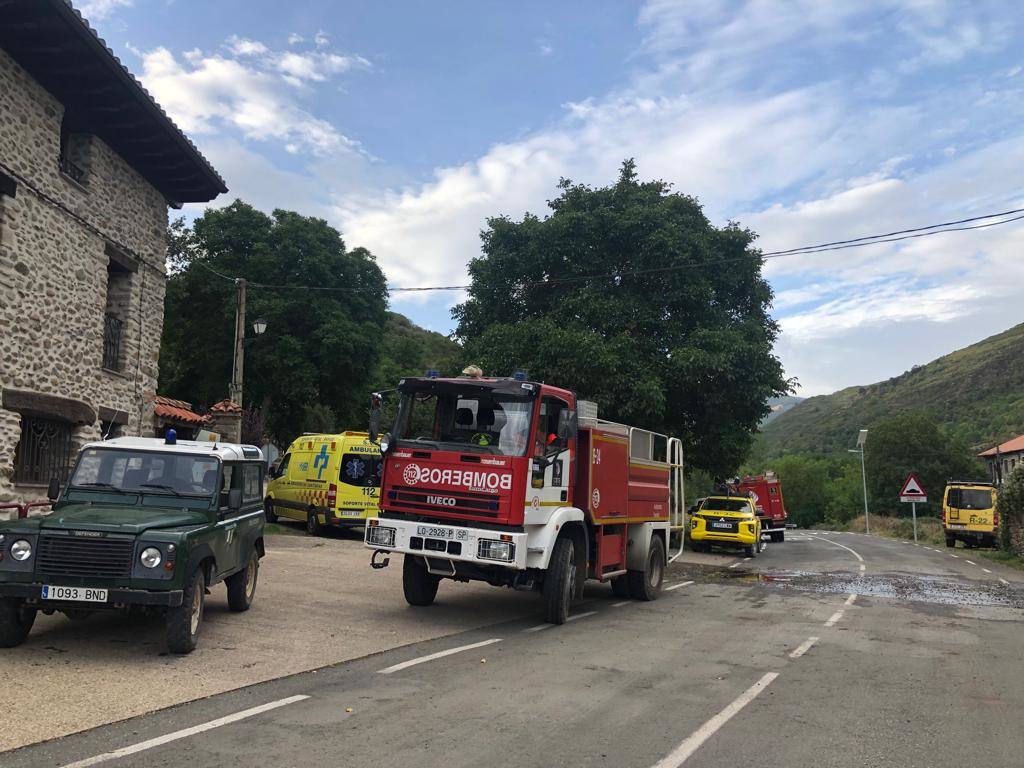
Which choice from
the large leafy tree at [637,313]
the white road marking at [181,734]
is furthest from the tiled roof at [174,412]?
the white road marking at [181,734]

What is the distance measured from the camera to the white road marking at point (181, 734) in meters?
4.79

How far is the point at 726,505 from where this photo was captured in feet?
79.9

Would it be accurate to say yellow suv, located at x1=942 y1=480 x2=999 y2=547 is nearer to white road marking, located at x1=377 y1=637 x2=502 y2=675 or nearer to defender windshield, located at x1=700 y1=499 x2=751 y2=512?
defender windshield, located at x1=700 y1=499 x2=751 y2=512

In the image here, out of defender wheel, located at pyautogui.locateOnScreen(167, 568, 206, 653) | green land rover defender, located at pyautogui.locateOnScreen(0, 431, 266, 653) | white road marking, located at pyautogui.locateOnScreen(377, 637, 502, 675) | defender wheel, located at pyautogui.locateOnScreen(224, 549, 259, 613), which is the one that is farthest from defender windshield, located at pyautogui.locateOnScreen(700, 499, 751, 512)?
defender wheel, located at pyautogui.locateOnScreen(167, 568, 206, 653)

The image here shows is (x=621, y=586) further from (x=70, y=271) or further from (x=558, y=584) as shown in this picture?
(x=70, y=271)

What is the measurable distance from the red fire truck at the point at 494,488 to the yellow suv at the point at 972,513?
2743 cm

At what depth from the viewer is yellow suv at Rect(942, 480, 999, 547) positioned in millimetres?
32531

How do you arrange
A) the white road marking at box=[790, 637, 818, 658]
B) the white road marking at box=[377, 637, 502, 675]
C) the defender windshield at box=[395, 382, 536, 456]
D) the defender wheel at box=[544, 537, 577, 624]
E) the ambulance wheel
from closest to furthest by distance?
the white road marking at box=[377, 637, 502, 675]
the white road marking at box=[790, 637, 818, 658]
the defender windshield at box=[395, 382, 536, 456]
the defender wheel at box=[544, 537, 577, 624]
the ambulance wheel

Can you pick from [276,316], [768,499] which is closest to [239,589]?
[276,316]

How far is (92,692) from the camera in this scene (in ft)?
20.2

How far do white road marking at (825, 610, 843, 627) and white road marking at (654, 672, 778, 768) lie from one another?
4.00 meters

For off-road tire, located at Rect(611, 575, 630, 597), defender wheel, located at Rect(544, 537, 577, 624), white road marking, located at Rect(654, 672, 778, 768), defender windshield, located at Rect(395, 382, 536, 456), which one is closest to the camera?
white road marking, located at Rect(654, 672, 778, 768)

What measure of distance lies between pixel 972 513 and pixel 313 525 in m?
26.3

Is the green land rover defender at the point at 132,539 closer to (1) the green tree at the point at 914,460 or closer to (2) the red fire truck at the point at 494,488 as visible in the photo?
(2) the red fire truck at the point at 494,488
